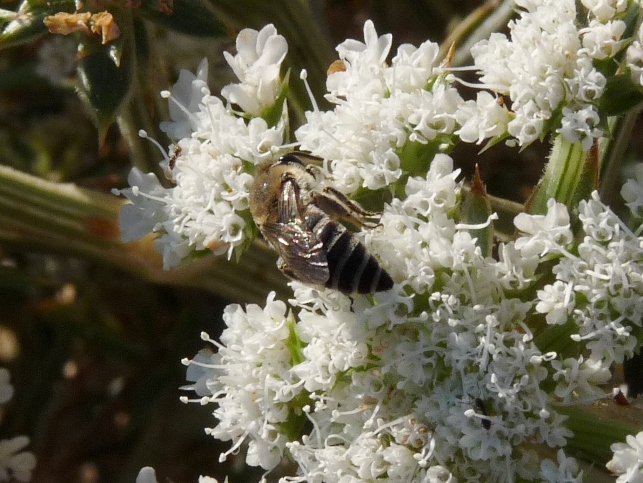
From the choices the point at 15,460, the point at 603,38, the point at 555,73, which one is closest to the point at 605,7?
the point at 603,38

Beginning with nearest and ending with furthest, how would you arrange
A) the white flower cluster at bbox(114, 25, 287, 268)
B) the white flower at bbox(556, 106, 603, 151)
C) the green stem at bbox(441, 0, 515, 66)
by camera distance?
the white flower at bbox(556, 106, 603, 151) → the white flower cluster at bbox(114, 25, 287, 268) → the green stem at bbox(441, 0, 515, 66)

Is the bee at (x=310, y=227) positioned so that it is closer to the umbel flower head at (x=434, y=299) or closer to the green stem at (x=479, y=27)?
the umbel flower head at (x=434, y=299)

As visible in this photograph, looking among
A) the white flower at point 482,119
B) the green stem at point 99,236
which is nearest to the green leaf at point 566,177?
the white flower at point 482,119

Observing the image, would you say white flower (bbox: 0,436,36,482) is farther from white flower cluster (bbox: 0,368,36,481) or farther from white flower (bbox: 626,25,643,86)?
white flower (bbox: 626,25,643,86)

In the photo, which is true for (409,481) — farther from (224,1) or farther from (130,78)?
(224,1)

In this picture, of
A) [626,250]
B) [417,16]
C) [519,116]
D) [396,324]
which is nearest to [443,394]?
[396,324]

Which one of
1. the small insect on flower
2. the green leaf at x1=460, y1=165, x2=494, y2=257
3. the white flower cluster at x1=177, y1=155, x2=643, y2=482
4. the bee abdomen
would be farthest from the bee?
the small insect on flower
